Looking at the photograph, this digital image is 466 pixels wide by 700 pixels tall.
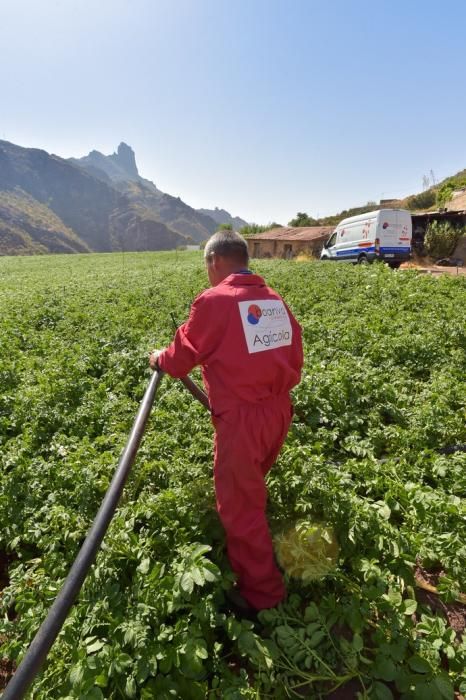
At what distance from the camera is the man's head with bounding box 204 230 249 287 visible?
2658 mm

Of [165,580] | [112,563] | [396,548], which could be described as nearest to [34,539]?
[112,563]

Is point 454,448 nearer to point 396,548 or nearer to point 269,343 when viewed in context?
point 396,548

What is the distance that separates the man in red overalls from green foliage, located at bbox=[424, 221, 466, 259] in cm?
2570

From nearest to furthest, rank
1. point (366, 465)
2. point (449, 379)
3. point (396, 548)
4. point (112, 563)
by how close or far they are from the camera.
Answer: point (396, 548) → point (112, 563) → point (366, 465) → point (449, 379)

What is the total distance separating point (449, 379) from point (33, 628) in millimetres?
5153

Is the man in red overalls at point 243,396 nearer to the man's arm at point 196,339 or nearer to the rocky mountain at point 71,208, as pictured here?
the man's arm at point 196,339

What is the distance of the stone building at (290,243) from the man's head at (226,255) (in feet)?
116

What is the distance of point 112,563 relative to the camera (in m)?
2.70

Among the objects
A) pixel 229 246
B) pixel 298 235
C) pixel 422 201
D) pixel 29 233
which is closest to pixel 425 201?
pixel 422 201

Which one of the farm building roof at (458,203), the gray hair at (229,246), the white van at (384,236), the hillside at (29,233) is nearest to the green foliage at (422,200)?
the farm building roof at (458,203)

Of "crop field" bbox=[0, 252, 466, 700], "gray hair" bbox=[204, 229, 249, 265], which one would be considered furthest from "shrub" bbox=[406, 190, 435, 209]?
"gray hair" bbox=[204, 229, 249, 265]

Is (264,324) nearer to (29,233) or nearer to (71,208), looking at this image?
(29,233)

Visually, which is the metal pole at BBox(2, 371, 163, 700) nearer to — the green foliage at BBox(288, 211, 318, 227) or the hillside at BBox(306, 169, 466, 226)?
the hillside at BBox(306, 169, 466, 226)

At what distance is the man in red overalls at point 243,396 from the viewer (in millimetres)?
2391
